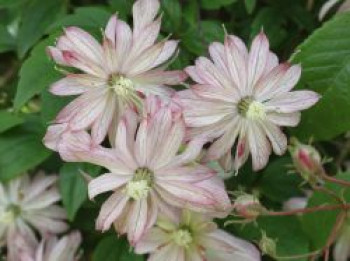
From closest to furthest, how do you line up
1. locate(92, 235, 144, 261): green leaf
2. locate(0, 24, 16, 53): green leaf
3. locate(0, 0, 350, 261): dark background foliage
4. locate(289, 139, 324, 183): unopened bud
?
locate(289, 139, 324, 183): unopened bud → locate(0, 0, 350, 261): dark background foliage → locate(92, 235, 144, 261): green leaf → locate(0, 24, 16, 53): green leaf

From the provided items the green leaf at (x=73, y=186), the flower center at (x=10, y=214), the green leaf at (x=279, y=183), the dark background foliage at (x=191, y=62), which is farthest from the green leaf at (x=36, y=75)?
the green leaf at (x=279, y=183)

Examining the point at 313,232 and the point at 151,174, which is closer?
the point at 151,174

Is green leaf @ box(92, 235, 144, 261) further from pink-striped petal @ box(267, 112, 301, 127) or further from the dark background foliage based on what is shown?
pink-striped petal @ box(267, 112, 301, 127)

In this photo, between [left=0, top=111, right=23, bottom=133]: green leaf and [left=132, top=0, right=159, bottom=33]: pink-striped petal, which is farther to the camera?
[left=0, top=111, right=23, bottom=133]: green leaf

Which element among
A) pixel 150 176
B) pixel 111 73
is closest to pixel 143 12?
pixel 111 73

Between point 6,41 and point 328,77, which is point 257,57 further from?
point 6,41

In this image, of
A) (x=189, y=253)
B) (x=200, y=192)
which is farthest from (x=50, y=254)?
(x=200, y=192)

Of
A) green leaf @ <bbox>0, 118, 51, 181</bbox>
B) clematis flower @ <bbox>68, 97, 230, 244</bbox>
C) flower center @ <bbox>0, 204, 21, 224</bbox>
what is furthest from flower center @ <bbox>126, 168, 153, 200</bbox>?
flower center @ <bbox>0, 204, 21, 224</bbox>

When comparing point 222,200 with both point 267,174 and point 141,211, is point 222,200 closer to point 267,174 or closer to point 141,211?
point 141,211
